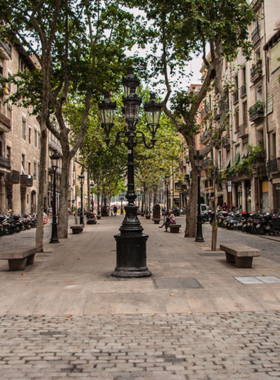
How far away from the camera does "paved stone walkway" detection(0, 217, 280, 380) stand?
4.06 metres

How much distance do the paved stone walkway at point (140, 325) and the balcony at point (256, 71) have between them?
23295 mm

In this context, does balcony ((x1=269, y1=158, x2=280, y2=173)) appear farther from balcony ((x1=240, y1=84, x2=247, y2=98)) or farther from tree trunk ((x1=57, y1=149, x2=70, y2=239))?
tree trunk ((x1=57, y1=149, x2=70, y2=239))

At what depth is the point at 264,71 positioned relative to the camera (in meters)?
29.3

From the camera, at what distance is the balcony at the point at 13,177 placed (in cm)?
3222

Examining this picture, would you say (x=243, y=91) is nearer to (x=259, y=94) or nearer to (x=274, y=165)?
(x=259, y=94)

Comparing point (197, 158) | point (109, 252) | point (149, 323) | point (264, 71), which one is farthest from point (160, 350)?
point (264, 71)

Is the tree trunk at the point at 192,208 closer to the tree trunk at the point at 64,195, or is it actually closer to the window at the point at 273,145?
the tree trunk at the point at 64,195

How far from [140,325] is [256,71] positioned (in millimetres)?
28072

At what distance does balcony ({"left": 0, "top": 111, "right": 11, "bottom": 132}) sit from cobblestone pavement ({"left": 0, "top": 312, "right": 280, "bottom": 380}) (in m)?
25.8

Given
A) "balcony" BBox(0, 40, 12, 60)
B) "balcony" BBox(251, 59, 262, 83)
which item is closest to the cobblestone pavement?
"balcony" BBox(251, 59, 262, 83)

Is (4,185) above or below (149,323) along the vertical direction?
above

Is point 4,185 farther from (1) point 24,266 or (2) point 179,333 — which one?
(2) point 179,333

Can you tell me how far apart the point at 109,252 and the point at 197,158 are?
5.47 meters

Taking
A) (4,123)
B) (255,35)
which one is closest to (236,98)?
(255,35)
